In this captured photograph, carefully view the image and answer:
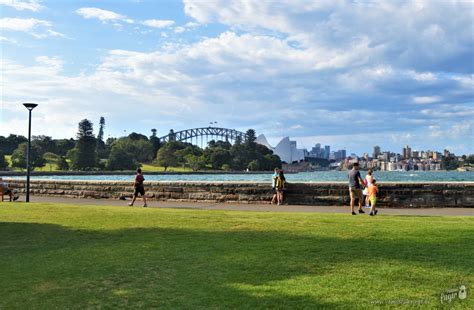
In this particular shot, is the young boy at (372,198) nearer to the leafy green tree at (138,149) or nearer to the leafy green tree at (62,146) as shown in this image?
the leafy green tree at (138,149)

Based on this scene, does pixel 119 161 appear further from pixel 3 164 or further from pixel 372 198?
Answer: pixel 372 198

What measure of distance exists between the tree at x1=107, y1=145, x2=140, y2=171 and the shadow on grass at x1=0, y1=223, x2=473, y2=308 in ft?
452

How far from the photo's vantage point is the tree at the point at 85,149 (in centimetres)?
13612

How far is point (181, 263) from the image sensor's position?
6.78 metres

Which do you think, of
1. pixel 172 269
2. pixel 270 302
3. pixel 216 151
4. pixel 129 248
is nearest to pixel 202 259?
pixel 172 269

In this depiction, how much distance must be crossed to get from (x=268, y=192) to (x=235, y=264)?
1174 centimetres

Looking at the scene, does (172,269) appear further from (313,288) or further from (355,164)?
(355,164)

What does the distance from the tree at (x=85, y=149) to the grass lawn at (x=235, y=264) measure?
132 meters

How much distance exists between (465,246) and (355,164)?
734cm

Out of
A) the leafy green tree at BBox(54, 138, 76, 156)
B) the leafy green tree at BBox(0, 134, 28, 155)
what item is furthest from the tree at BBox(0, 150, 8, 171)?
the leafy green tree at BBox(54, 138, 76, 156)

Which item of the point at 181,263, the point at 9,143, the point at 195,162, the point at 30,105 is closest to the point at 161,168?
the point at 195,162

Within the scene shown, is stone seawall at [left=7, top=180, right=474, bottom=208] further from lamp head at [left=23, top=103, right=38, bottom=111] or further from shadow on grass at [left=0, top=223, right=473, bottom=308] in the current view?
shadow on grass at [left=0, top=223, right=473, bottom=308]

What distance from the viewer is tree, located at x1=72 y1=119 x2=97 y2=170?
136 meters

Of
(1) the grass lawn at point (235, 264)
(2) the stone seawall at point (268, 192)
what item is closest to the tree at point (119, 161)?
(2) the stone seawall at point (268, 192)
